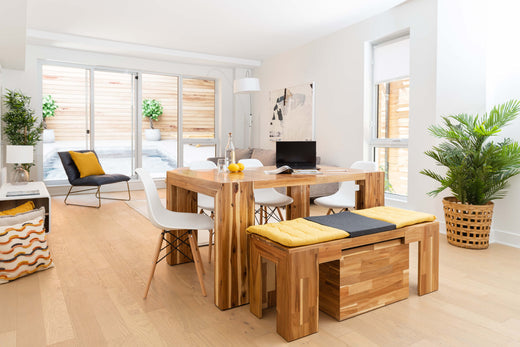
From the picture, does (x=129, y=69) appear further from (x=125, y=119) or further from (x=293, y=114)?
(x=293, y=114)

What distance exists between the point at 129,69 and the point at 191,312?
614cm

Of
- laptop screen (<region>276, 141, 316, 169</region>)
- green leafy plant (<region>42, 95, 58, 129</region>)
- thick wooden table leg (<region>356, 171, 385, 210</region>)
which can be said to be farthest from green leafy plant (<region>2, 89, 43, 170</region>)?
thick wooden table leg (<region>356, 171, 385, 210</region>)

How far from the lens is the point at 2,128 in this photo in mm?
5945

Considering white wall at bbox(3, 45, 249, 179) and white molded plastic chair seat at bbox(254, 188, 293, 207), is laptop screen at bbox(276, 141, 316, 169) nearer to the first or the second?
white molded plastic chair seat at bbox(254, 188, 293, 207)

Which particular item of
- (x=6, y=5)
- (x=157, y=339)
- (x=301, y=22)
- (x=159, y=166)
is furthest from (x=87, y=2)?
(x=157, y=339)

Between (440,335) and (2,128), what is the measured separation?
6731mm

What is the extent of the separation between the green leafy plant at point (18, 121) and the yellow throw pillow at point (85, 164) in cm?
78

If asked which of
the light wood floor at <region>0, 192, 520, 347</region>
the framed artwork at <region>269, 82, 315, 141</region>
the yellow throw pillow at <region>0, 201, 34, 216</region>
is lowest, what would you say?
the light wood floor at <region>0, 192, 520, 347</region>

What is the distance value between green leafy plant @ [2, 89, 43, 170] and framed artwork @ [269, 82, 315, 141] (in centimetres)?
414

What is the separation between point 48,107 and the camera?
21.5 ft

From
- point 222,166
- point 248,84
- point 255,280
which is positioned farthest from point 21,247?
point 248,84

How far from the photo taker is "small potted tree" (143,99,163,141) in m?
7.40

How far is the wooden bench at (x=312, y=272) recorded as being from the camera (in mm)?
1852

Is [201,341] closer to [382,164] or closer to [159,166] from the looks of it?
[382,164]
